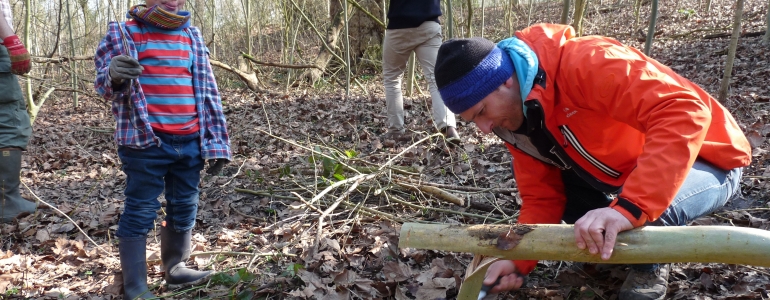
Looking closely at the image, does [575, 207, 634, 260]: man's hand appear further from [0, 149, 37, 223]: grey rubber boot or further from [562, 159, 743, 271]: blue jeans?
[0, 149, 37, 223]: grey rubber boot

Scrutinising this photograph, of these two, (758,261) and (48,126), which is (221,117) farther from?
(48,126)

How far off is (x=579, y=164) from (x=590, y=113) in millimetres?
280

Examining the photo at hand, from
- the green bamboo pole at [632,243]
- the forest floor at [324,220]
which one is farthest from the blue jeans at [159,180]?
the green bamboo pole at [632,243]

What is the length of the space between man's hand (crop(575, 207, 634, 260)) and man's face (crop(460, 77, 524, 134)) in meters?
0.48

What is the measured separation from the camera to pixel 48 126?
27.7ft

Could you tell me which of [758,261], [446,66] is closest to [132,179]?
[446,66]

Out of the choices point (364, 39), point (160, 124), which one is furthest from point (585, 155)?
point (364, 39)

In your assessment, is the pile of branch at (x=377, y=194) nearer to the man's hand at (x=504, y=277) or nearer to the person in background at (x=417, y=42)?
the man's hand at (x=504, y=277)

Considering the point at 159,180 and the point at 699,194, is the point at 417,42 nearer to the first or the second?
the point at 159,180

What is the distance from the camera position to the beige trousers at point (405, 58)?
4.95 m

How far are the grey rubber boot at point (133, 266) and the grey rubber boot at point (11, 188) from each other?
1974 millimetres

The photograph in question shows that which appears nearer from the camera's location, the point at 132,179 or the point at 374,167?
the point at 132,179

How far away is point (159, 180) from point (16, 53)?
1967 millimetres

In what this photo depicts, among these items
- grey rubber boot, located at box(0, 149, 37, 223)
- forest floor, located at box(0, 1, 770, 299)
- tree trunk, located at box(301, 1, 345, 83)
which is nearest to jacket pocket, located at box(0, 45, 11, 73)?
grey rubber boot, located at box(0, 149, 37, 223)
